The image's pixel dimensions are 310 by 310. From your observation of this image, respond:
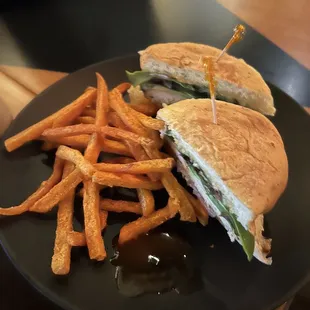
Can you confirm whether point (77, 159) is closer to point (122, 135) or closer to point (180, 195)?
point (122, 135)

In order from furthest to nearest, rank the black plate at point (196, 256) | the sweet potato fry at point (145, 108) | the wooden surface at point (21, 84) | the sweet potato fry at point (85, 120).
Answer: the wooden surface at point (21, 84), the sweet potato fry at point (145, 108), the sweet potato fry at point (85, 120), the black plate at point (196, 256)

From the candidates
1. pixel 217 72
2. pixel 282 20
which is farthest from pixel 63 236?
pixel 282 20

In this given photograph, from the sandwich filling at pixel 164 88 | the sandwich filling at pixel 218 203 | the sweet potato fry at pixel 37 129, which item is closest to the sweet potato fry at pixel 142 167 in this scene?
the sandwich filling at pixel 218 203

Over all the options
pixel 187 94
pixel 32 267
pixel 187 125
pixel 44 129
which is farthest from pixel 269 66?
Answer: pixel 32 267

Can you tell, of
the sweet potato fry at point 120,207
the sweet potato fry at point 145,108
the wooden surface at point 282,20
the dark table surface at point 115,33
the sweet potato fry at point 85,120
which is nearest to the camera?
the sweet potato fry at point 120,207

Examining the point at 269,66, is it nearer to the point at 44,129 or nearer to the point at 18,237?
the point at 44,129

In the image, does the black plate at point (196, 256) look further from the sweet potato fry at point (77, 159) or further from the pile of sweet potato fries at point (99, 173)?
the sweet potato fry at point (77, 159)

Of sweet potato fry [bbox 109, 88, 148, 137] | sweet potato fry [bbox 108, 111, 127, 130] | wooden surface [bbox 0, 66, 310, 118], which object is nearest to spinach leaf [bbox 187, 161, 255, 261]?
sweet potato fry [bbox 109, 88, 148, 137]

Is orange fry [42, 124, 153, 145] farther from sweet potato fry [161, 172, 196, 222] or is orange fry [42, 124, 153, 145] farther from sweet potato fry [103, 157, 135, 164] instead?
sweet potato fry [161, 172, 196, 222]
